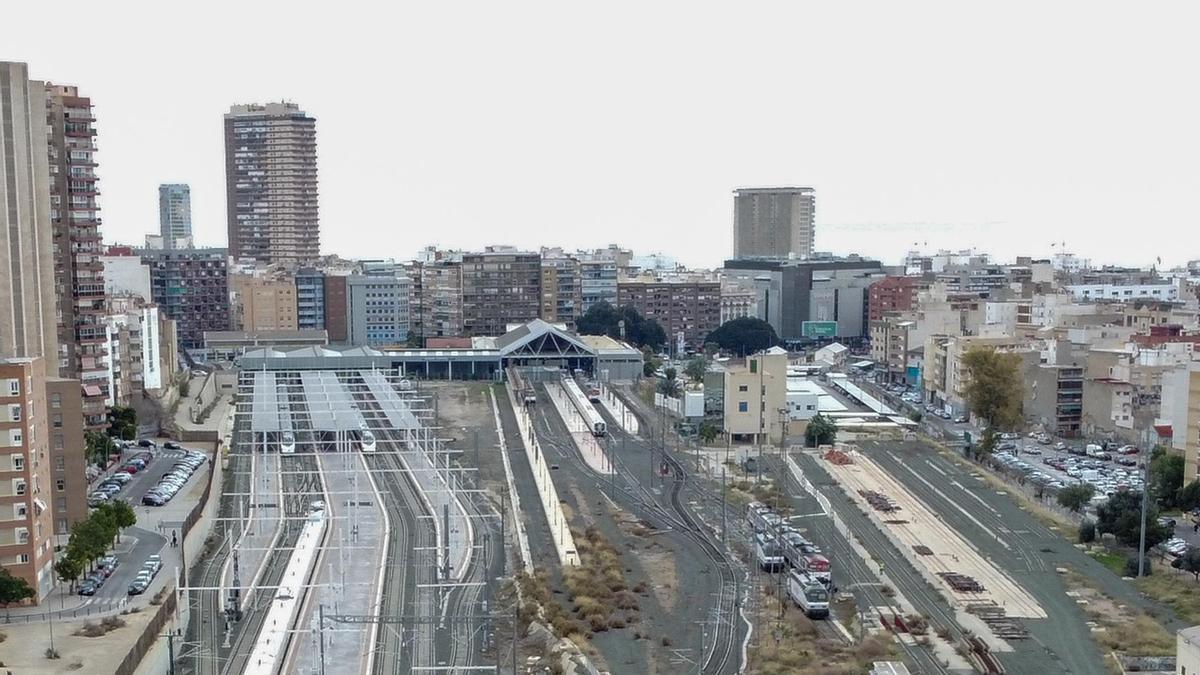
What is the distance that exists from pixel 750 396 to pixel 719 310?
16.2 m

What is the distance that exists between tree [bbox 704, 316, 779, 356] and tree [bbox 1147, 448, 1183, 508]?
53.8 ft

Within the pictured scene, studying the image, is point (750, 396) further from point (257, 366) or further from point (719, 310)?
point (719, 310)

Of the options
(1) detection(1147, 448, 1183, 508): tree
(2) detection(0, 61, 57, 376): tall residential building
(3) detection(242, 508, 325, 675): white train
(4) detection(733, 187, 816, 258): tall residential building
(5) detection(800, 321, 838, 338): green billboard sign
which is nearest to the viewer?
(3) detection(242, 508, 325, 675): white train

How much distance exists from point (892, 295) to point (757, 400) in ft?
54.0

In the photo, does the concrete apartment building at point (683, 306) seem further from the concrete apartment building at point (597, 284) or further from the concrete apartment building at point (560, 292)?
the concrete apartment building at point (560, 292)

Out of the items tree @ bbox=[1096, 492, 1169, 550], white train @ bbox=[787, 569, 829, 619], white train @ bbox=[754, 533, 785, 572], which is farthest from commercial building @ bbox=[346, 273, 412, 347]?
white train @ bbox=[787, 569, 829, 619]

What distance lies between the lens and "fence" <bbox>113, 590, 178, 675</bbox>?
7930 mm

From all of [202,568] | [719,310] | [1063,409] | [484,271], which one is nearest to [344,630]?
[202,568]

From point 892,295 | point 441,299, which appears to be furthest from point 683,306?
point 441,299

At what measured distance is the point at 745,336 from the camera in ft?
102

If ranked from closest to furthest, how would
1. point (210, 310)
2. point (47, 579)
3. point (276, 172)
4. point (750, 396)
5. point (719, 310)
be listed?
1. point (47, 579)
2. point (750, 396)
3. point (210, 310)
4. point (719, 310)
5. point (276, 172)

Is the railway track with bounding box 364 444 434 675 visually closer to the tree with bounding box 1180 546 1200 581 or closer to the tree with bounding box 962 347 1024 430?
the tree with bounding box 1180 546 1200 581

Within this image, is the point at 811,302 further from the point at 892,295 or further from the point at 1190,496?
the point at 1190,496

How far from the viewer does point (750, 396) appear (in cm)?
1792
